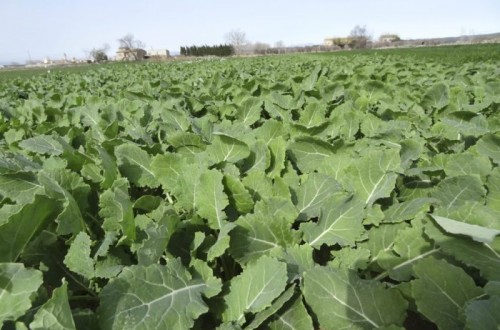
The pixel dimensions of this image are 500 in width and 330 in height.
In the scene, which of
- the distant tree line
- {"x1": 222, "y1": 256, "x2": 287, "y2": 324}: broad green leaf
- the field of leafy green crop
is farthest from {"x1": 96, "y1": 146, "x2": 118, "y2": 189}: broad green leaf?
the distant tree line

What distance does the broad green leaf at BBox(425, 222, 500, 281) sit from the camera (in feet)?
3.84

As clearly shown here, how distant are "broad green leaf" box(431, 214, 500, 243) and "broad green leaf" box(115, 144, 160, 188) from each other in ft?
4.30

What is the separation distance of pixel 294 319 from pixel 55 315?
72 cm

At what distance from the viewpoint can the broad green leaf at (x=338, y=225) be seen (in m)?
1.48

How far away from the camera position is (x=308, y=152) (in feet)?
6.76

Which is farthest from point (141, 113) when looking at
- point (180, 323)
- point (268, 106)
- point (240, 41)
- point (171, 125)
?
point (240, 41)

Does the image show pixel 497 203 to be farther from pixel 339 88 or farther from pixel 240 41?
pixel 240 41

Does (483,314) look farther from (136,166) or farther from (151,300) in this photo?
(136,166)

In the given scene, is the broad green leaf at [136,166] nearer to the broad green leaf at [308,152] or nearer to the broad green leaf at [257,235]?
the broad green leaf at [257,235]

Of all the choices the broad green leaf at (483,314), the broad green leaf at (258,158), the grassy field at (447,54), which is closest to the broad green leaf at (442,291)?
the broad green leaf at (483,314)

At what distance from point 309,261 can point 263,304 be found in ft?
0.89

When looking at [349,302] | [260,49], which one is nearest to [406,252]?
[349,302]

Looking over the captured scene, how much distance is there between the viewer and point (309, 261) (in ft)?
4.38

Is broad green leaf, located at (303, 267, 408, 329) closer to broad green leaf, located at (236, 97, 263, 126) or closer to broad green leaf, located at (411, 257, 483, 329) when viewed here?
broad green leaf, located at (411, 257, 483, 329)
